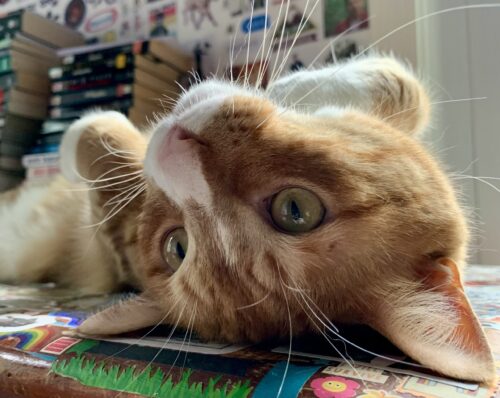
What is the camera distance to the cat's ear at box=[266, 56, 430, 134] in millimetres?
1285

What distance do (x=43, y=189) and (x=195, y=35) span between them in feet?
4.04

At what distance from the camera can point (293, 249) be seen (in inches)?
30.2

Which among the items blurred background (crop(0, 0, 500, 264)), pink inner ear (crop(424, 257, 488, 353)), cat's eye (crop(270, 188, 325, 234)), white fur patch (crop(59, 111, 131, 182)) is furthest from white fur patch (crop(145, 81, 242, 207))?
blurred background (crop(0, 0, 500, 264))

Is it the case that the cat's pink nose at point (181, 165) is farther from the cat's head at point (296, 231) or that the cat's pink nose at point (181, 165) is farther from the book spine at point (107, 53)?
the book spine at point (107, 53)

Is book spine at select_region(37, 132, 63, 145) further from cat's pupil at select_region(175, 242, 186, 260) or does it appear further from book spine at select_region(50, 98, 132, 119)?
cat's pupil at select_region(175, 242, 186, 260)

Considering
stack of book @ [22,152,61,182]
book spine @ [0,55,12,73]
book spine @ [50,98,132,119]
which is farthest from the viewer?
book spine @ [0,55,12,73]

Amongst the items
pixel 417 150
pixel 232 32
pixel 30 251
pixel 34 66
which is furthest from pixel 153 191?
pixel 34 66

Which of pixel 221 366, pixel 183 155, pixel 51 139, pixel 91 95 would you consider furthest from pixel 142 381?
pixel 51 139

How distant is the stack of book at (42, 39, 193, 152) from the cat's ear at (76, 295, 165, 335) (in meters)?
1.52

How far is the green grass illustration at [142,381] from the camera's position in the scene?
64 cm

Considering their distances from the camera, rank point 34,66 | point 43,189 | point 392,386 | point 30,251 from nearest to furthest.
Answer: point 392,386
point 30,251
point 43,189
point 34,66

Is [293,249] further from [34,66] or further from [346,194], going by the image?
[34,66]

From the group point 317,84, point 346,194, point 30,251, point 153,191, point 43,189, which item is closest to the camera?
point 346,194

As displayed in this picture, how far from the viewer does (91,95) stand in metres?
2.53
